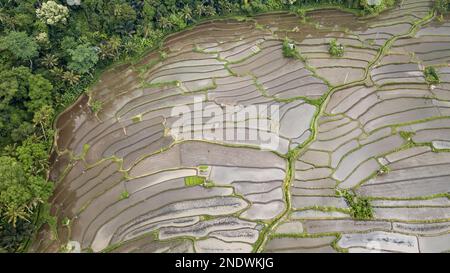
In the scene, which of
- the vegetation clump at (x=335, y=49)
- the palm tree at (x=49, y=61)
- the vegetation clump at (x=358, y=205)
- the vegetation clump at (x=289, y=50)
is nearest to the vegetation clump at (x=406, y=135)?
the vegetation clump at (x=358, y=205)

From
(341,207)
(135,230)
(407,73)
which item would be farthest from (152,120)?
(407,73)

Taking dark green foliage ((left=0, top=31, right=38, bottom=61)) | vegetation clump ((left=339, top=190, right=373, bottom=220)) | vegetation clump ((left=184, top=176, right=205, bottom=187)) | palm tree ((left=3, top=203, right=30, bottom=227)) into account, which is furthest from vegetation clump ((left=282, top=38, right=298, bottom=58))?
palm tree ((left=3, top=203, right=30, bottom=227))

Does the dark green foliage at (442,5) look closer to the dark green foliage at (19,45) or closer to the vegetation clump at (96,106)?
the vegetation clump at (96,106)

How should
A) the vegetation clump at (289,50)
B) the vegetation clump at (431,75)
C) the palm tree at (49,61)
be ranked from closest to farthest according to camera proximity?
1. the palm tree at (49,61)
2. the vegetation clump at (431,75)
3. the vegetation clump at (289,50)

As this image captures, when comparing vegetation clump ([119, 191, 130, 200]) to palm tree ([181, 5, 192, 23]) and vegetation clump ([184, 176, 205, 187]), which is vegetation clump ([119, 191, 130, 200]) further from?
palm tree ([181, 5, 192, 23])

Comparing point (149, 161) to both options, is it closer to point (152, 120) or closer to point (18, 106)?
point (152, 120)
